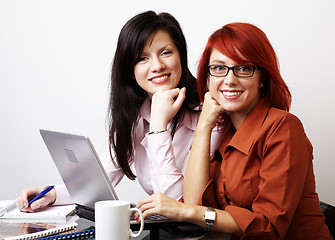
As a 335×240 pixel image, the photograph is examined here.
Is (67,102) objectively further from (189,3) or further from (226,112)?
(226,112)

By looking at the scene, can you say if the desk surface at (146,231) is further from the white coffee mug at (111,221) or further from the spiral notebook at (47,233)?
the white coffee mug at (111,221)

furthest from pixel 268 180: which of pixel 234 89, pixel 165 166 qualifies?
pixel 165 166

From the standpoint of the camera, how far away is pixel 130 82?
1924mm

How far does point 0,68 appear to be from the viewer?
9.68ft

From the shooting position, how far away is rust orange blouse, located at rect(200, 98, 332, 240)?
48.9 inches

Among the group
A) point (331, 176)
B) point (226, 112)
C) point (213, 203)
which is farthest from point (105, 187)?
point (331, 176)

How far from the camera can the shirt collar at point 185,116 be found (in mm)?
1880

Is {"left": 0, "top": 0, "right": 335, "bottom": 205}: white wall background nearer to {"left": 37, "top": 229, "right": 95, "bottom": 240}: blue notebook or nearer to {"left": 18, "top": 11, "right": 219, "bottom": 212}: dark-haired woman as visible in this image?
{"left": 18, "top": 11, "right": 219, "bottom": 212}: dark-haired woman

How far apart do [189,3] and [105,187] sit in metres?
1.55

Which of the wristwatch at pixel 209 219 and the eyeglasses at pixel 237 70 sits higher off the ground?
the eyeglasses at pixel 237 70

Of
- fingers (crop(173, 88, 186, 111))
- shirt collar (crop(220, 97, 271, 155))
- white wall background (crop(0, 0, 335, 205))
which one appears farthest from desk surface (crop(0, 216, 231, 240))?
white wall background (crop(0, 0, 335, 205))

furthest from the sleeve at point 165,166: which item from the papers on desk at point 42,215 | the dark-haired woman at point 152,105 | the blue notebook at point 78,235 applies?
the blue notebook at point 78,235

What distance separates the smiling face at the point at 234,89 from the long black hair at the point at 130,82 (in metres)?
0.41

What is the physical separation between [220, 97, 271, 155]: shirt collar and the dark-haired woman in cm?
28
